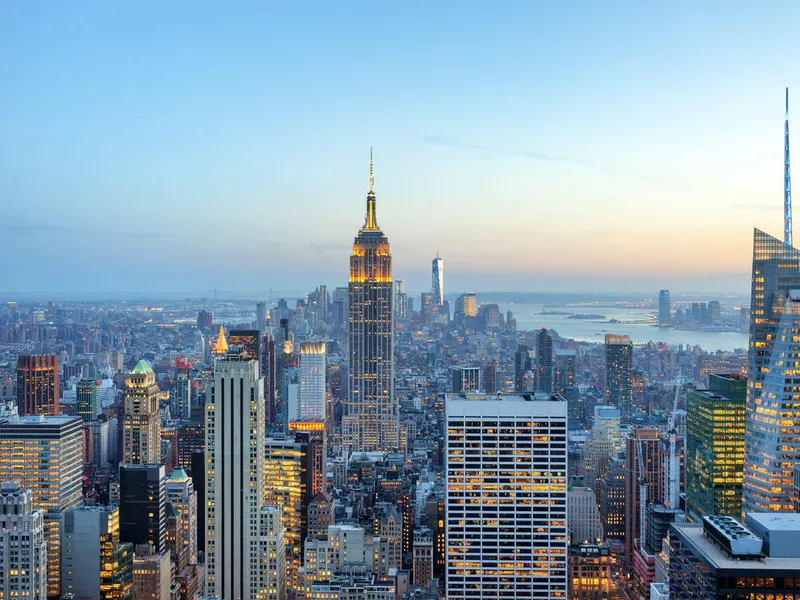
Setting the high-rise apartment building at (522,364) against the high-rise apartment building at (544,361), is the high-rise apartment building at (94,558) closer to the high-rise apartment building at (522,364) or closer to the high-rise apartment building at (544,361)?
the high-rise apartment building at (544,361)

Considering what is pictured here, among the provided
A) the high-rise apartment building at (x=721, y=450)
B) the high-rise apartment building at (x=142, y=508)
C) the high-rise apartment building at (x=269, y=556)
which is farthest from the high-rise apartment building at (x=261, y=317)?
the high-rise apartment building at (x=721, y=450)

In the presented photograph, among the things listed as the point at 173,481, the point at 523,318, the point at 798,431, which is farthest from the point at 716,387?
the point at 523,318

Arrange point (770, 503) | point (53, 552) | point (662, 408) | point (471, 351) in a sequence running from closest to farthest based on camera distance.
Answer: point (770, 503) < point (53, 552) < point (662, 408) < point (471, 351)

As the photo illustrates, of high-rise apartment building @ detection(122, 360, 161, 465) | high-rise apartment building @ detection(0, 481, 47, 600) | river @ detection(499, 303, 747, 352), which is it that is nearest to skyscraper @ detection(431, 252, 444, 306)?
river @ detection(499, 303, 747, 352)

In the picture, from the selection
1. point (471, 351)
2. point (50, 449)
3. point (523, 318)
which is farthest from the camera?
point (471, 351)

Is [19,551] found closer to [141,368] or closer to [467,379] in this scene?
[141,368]

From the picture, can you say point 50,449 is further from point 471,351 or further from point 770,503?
point 471,351

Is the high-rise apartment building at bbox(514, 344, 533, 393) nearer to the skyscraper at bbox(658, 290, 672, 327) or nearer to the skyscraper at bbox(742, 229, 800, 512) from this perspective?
the skyscraper at bbox(658, 290, 672, 327)
